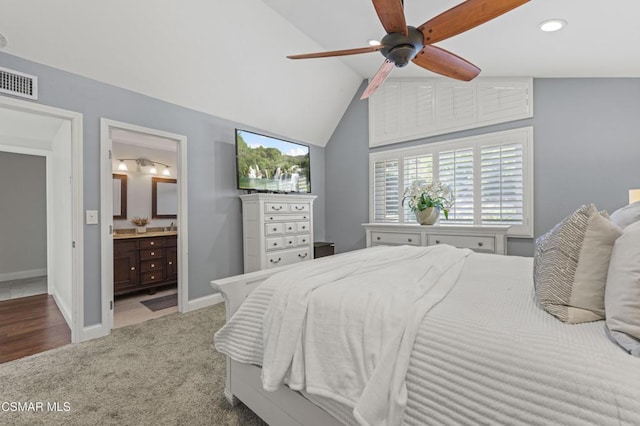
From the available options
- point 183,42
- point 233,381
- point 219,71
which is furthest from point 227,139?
point 233,381

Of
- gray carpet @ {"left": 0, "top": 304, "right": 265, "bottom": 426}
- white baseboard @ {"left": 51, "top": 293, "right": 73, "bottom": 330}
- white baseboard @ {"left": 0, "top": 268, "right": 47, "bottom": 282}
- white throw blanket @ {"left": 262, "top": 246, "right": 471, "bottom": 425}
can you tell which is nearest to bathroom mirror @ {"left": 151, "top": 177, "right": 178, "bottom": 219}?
white baseboard @ {"left": 51, "top": 293, "right": 73, "bottom": 330}

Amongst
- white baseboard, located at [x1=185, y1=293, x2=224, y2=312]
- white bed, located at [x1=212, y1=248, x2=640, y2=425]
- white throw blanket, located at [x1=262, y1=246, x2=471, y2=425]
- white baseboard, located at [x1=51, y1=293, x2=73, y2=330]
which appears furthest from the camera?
white baseboard, located at [x1=185, y1=293, x2=224, y2=312]

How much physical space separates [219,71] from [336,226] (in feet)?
9.77

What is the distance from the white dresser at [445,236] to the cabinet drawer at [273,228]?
1.23 m

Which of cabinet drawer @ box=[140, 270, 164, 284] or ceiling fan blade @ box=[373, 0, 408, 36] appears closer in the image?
ceiling fan blade @ box=[373, 0, 408, 36]

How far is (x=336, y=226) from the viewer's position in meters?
5.11

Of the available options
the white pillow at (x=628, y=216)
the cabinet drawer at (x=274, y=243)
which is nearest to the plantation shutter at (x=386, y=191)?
the cabinet drawer at (x=274, y=243)

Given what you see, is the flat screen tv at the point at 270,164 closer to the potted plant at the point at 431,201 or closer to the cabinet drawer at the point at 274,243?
the cabinet drawer at the point at 274,243

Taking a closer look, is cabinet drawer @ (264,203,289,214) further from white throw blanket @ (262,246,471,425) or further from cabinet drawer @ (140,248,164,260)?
white throw blanket @ (262,246,471,425)

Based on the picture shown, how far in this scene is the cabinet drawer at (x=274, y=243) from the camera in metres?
3.60

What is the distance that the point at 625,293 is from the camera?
2.70 feet

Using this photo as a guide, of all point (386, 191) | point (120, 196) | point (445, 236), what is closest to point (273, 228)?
point (386, 191)

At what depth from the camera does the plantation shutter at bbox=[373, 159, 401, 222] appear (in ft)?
14.3

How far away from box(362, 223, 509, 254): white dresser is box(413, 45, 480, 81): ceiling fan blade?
1685mm
